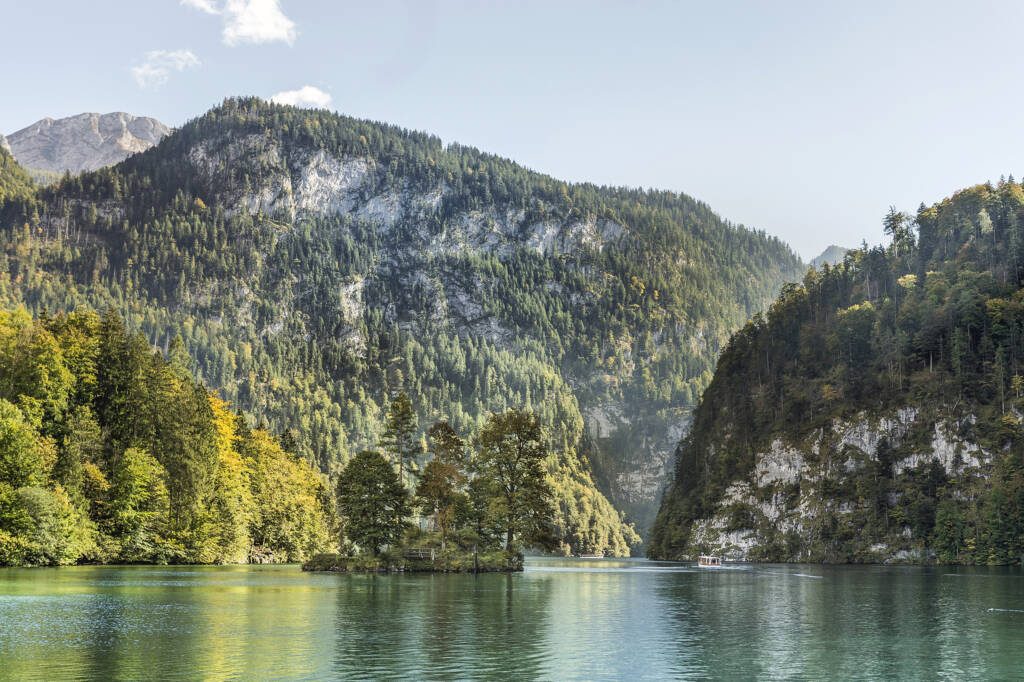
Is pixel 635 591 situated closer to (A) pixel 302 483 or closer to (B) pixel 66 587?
(B) pixel 66 587

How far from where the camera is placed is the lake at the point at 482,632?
3847 centimetres

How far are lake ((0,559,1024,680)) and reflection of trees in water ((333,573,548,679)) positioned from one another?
131mm

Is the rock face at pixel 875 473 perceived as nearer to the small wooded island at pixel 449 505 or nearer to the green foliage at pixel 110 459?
the small wooded island at pixel 449 505

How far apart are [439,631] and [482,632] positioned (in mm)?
2275

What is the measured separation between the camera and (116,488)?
10894 centimetres

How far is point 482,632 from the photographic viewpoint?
5000 centimetres

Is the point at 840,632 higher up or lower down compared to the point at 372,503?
lower down

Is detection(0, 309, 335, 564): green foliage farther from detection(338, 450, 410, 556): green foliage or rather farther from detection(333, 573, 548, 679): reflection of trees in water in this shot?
detection(333, 573, 548, 679): reflection of trees in water

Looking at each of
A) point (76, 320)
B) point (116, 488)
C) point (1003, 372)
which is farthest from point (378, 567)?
point (1003, 372)

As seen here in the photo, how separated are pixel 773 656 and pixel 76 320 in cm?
9837

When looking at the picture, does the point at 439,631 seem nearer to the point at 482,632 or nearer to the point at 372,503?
the point at 482,632

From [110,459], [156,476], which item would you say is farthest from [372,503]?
[110,459]

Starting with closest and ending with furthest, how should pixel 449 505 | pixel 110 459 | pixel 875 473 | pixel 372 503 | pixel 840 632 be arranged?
pixel 840 632, pixel 372 503, pixel 449 505, pixel 110 459, pixel 875 473

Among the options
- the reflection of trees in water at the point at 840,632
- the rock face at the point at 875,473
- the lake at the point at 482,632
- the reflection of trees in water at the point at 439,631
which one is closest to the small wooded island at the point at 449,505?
the lake at the point at 482,632
